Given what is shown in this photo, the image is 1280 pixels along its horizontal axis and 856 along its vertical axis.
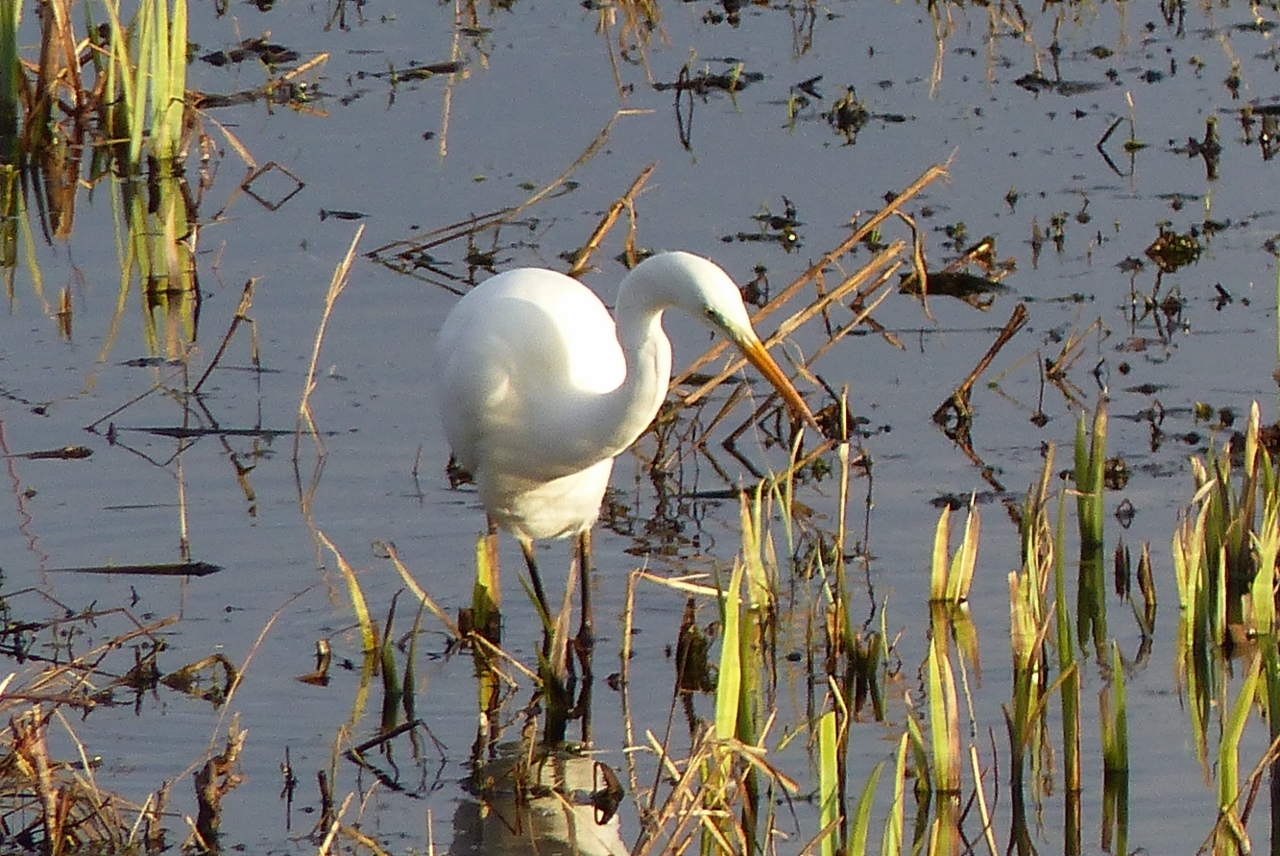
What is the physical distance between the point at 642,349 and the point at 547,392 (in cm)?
76

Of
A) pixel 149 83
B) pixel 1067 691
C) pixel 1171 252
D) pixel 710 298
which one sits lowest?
pixel 1067 691

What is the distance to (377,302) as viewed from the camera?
8117mm

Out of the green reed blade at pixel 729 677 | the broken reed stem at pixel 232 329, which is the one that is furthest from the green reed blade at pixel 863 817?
the broken reed stem at pixel 232 329

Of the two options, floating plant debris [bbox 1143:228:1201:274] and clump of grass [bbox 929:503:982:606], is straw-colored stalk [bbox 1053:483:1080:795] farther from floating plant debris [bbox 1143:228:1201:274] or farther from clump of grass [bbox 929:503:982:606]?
floating plant debris [bbox 1143:228:1201:274]

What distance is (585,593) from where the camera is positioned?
5.84 metres

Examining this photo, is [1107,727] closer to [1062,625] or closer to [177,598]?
[1062,625]

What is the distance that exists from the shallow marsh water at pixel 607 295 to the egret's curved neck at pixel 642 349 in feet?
2.93

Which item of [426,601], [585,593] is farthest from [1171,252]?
[426,601]

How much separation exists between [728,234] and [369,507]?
259cm

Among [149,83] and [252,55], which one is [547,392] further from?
[252,55]

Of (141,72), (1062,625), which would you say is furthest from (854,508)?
(141,72)

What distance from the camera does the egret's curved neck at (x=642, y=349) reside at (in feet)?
15.4

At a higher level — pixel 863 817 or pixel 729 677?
pixel 729 677

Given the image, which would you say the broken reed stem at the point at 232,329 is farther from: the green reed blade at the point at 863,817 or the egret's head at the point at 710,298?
the green reed blade at the point at 863,817
